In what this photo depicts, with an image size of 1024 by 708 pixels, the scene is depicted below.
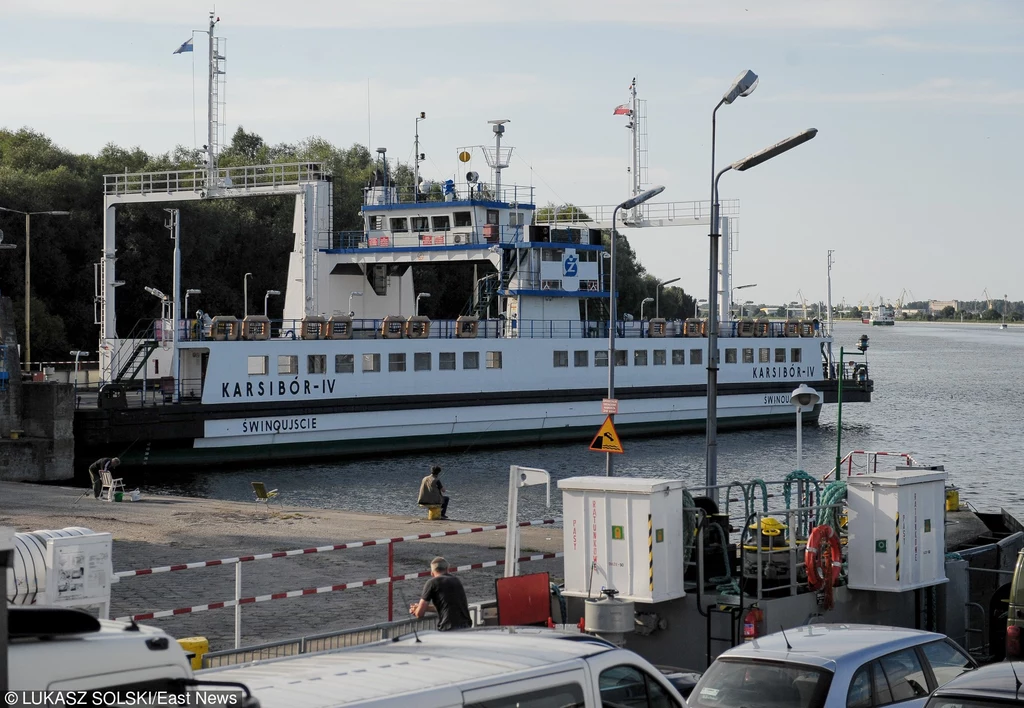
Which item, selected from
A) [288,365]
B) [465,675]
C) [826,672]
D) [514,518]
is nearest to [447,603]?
[514,518]

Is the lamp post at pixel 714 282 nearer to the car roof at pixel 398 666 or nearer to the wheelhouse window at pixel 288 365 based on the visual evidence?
the car roof at pixel 398 666

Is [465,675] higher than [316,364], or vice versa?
[316,364]

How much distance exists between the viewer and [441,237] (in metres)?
45.2

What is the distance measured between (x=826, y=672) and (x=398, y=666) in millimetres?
3068

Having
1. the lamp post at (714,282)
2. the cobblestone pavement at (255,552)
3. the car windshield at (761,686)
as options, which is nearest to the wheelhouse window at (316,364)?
the cobblestone pavement at (255,552)

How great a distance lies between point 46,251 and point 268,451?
25293 millimetres

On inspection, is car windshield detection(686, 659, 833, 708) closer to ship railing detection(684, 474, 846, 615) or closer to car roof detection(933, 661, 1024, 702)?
car roof detection(933, 661, 1024, 702)

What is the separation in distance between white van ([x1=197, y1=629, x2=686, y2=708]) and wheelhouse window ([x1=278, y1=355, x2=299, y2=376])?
31.0 meters

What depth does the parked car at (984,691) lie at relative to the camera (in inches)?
262

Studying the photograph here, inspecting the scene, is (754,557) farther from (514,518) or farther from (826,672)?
(826,672)

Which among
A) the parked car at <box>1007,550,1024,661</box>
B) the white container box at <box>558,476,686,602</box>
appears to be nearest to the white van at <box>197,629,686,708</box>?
the white container box at <box>558,476,686,602</box>

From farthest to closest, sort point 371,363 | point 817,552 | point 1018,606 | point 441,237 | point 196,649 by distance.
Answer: point 441,237 < point 371,363 < point 817,552 < point 1018,606 < point 196,649

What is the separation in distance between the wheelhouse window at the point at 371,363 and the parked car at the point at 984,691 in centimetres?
3326

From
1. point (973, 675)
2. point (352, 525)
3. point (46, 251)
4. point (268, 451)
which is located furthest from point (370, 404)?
point (973, 675)
